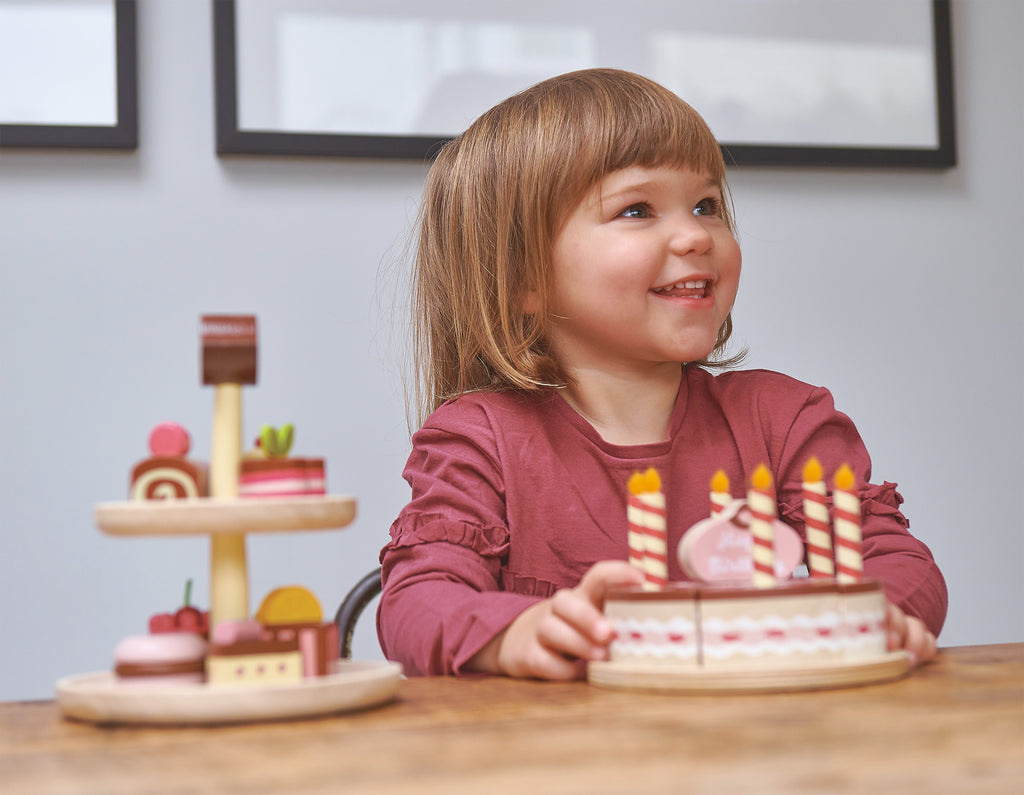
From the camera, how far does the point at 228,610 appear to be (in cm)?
61

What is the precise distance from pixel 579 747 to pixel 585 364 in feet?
2.47

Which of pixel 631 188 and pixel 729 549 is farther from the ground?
pixel 631 188

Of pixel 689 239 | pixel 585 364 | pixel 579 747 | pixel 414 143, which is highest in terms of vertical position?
pixel 414 143

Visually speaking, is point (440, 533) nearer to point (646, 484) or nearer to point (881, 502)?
point (646, 484)

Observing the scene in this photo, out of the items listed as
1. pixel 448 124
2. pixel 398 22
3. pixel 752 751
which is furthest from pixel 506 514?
pixel 398 22

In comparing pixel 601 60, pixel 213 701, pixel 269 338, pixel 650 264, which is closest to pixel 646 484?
pixel 213 701

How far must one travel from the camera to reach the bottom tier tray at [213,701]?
0.56 meters

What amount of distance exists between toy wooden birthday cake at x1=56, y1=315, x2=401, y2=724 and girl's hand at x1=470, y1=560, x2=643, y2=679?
115 millimetres

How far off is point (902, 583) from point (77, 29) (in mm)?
1410

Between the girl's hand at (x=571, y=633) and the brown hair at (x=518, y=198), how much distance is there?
452 millimetres

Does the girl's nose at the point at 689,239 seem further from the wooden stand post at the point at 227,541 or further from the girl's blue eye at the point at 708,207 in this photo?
the wooden stand post at the point at 227,541

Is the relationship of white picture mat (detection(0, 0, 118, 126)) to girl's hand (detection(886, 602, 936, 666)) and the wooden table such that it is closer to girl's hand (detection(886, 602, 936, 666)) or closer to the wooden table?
the wooden table

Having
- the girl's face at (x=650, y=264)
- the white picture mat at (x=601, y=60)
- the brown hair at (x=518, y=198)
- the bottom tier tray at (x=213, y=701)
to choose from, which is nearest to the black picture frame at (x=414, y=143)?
the white picture mat at (x=601, y=60)

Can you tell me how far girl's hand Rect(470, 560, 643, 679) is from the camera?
2.30ft
